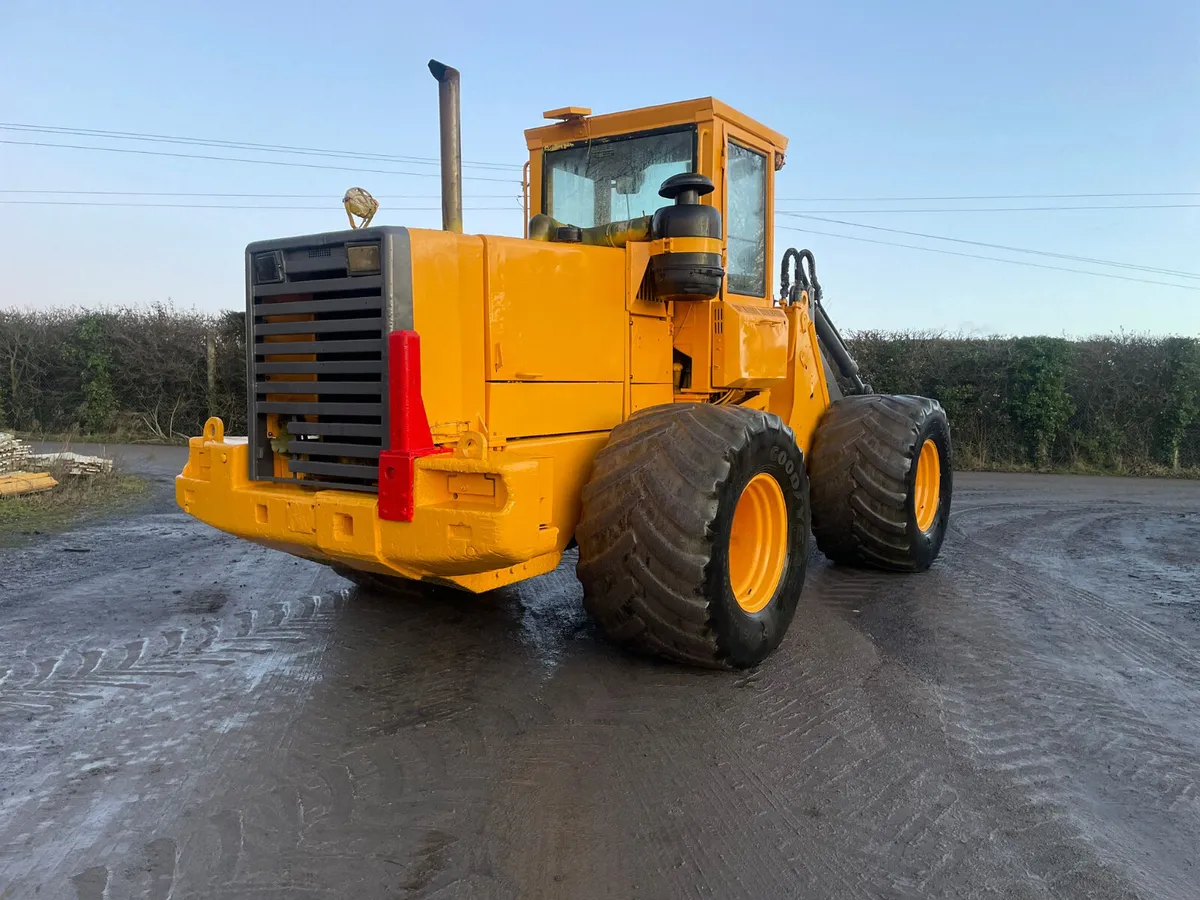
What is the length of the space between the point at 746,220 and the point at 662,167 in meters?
0.72

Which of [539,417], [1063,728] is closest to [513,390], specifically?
[539,417]

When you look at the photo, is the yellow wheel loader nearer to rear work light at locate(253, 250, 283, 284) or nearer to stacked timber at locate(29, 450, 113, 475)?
rear work light at locate(253, 250, 283, 284)

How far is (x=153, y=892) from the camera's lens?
8.17 ft

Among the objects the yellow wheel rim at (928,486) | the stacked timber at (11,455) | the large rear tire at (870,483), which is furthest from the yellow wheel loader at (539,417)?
the stacked timber at (11,455)

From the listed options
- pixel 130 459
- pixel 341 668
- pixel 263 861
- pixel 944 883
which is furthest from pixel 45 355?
pixel 944 883

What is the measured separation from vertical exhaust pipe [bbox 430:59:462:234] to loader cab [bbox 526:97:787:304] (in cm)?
140

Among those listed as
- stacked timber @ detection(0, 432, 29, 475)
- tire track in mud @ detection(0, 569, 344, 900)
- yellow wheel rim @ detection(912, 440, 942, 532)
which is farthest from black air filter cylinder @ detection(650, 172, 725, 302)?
stacked timber @ detection(0, 432, 29, 475)

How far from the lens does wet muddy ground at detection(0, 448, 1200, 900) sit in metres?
2.65

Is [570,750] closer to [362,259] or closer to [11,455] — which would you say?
[362,259]

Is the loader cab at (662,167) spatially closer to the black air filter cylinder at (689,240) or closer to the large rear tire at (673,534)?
the black air filter cylinder at (689,240)

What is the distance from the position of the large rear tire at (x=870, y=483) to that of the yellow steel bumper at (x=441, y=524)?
2.81 metres

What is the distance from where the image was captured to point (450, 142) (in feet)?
14.0

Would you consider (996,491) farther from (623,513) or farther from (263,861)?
(263,861)

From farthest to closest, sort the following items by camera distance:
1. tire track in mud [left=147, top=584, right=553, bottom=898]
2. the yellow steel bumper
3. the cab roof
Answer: the cab roof
the yellow steel bumper
tire track in mud [left=147, top=584, right=553, bottom=898]
